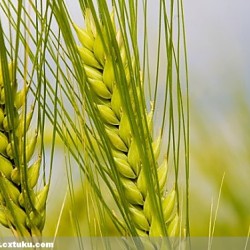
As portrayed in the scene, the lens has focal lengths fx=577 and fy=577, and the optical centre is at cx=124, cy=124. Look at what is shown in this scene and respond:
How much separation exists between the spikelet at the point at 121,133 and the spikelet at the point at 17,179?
172mm

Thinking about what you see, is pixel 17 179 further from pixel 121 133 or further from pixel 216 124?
pixel 216 124

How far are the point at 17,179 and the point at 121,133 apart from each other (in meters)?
0.25

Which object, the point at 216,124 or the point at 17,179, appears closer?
the point at 17,179

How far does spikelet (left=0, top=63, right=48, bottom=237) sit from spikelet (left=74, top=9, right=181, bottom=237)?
172 mm

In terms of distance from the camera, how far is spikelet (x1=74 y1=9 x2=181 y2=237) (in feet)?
3.80

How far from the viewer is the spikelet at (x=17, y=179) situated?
1202 mm

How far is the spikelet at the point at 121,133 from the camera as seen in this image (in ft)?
3.80

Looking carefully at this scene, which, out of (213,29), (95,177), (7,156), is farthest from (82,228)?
(213,29)

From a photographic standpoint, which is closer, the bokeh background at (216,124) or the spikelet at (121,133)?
the spikelet at (121,133)

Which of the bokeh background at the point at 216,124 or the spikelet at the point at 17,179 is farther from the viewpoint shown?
the bokeh background at the point at 216,124

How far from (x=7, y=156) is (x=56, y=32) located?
0.32m

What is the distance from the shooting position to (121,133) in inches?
45.7

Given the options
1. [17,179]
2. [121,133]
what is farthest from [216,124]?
[17,179]

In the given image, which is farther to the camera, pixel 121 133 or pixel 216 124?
pixel 216 124
